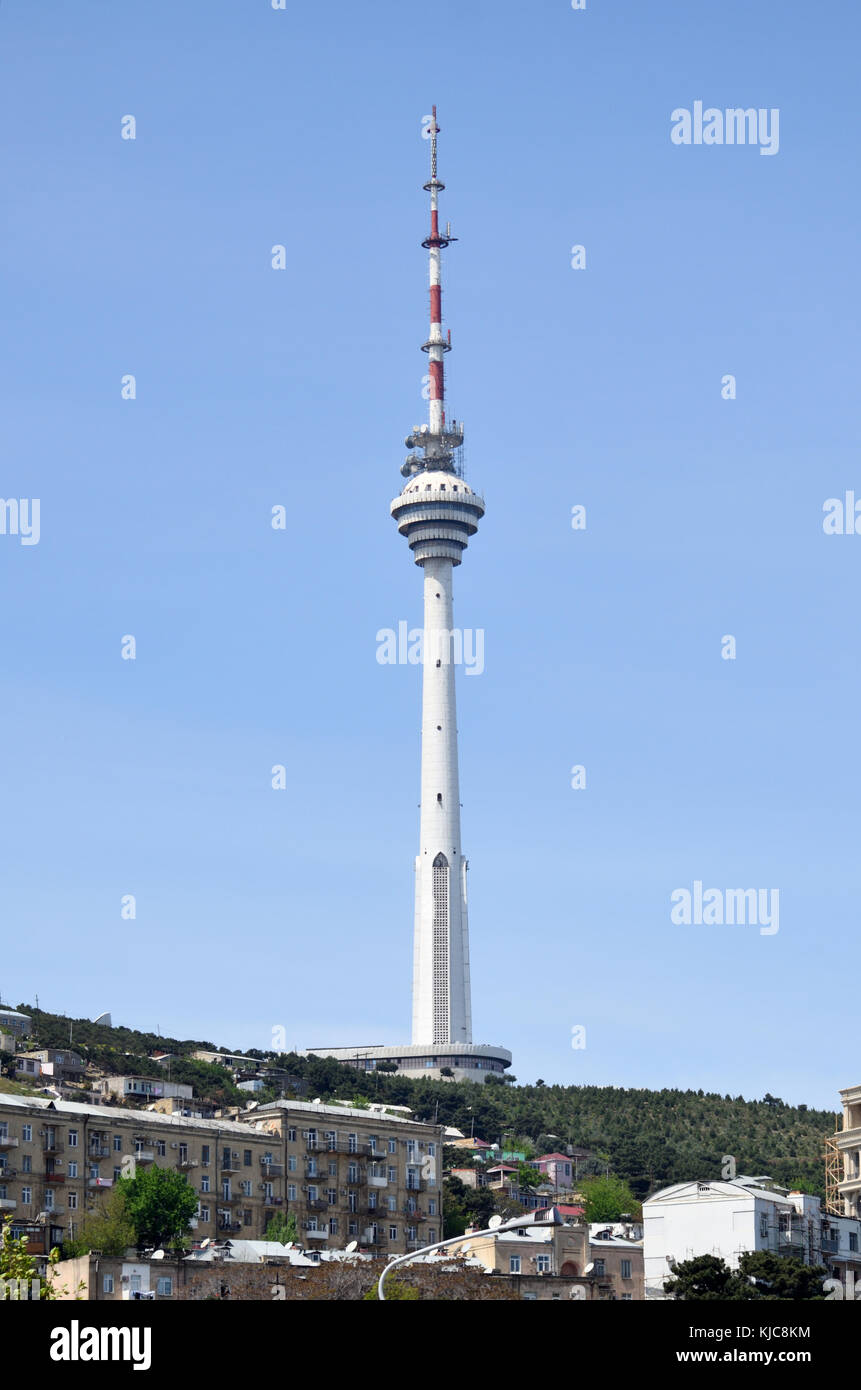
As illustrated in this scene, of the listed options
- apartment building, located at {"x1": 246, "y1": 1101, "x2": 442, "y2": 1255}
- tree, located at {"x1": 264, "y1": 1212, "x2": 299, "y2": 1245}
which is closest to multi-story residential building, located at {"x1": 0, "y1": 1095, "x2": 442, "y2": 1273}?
apartment building, located at {"x1": 246, "y1": 1101, "x2": 442, "y2": 1255}

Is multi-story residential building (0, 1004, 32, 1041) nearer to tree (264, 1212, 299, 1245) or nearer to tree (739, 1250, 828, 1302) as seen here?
tree (264, 1212, 299, 1245)

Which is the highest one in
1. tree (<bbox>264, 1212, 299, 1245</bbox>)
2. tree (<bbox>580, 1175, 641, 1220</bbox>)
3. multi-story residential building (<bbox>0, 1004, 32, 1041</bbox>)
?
multi-story residential building (<bbox>0, 1004, 32, 1041</bbox>)

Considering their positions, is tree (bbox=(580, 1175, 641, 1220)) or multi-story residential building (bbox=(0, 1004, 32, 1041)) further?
multi-story residential building (bbox=(0, 1004, 32, 1041))

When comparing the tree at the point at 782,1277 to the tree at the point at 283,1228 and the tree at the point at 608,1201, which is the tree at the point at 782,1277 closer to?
the tree at the point at 283,1228

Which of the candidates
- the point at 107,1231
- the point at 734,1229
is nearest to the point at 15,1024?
the point at 107,1231

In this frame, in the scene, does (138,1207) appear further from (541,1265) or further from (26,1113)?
(541,1265)

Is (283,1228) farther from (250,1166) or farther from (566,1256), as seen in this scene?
(566,1256)
